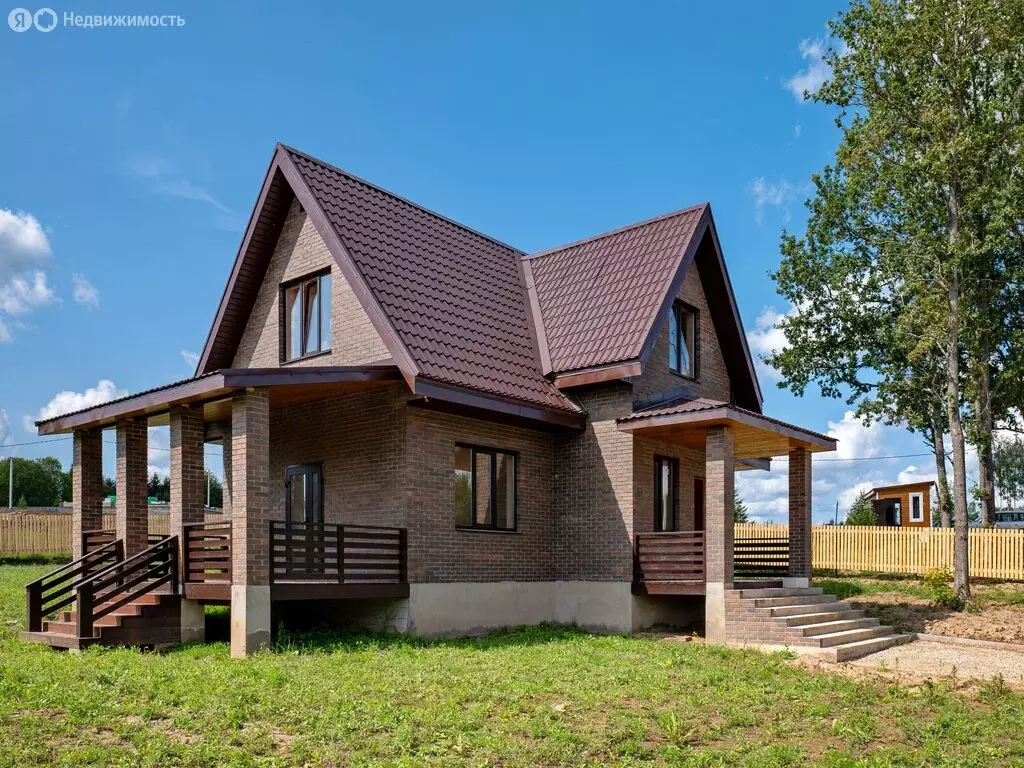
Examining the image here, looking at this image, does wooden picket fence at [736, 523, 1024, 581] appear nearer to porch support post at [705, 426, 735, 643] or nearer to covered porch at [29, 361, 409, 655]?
porch support post at [705, 426, 735, 643]

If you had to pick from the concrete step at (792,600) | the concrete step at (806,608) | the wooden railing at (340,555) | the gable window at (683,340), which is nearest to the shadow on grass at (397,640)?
the wooden railing at (340,555)

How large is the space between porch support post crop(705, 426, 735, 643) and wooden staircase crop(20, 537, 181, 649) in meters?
8.36

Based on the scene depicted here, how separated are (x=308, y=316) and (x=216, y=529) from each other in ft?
16.4

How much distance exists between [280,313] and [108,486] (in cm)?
6805

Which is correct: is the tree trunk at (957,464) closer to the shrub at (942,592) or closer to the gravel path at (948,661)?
the shrub at (942,592)

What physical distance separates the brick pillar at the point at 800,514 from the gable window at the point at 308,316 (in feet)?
30.9

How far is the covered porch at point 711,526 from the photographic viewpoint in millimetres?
16234

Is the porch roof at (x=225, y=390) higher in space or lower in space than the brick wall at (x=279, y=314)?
lower

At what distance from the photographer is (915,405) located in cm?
3381

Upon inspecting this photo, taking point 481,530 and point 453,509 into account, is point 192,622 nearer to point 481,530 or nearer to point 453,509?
point 453,509

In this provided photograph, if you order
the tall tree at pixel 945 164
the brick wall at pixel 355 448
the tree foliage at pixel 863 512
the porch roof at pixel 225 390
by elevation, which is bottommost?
the tree foliage at pixel 863 512

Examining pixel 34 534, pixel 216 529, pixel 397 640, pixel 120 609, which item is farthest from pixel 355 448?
pixel 34 534

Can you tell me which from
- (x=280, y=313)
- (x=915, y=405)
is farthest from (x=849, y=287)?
(x=280, y=313)

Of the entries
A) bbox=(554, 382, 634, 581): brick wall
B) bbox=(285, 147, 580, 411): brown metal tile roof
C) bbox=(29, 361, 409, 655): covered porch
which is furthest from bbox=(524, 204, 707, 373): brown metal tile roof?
bbox=(29, 361, 409, 655): covered porch
